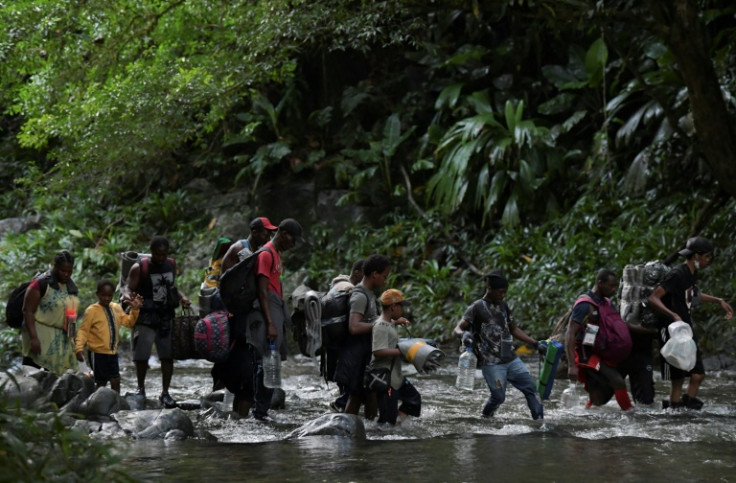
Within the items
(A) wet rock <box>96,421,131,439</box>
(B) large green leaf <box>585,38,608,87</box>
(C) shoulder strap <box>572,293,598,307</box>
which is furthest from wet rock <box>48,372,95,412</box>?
(B) large green leaf <box>585,38,608,87</box>

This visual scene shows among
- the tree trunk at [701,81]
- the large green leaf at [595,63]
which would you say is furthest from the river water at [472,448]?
the large green leaf at [595,63]

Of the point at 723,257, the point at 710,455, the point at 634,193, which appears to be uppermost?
the point at 634,193

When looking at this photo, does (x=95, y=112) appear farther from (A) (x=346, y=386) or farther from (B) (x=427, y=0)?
(A) (x=346, y=386)

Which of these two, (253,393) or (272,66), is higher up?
(272,66)

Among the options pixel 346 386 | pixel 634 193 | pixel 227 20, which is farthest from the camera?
pixel 634 193

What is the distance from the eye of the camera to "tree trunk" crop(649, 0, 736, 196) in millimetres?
12352

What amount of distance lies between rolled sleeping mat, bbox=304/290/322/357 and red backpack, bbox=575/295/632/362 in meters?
2.52

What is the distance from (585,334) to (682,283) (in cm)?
104

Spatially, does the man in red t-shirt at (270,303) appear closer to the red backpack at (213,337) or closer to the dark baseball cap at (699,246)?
the red backpack at (213,337)

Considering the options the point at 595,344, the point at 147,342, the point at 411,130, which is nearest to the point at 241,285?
the point at 147,342

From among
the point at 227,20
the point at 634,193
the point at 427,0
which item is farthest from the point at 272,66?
the point at 634,193

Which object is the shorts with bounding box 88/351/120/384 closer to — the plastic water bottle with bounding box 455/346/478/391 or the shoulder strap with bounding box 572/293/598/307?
the plastic water bottle with bounding box 455/346/478/391

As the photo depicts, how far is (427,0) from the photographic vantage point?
1336 centimetres

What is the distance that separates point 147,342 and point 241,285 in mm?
2125
